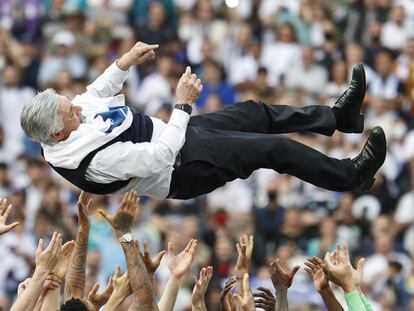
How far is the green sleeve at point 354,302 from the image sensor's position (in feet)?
24.6

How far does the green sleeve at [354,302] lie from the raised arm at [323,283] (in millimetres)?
207

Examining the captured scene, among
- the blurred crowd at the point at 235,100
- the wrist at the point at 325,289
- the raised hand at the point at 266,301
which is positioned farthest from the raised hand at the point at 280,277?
the blurred crowd at the point at 235,100

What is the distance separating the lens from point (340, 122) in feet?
29.3

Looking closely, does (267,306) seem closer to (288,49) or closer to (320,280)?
(320,280)

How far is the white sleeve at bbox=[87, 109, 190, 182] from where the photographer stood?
8.12 metres

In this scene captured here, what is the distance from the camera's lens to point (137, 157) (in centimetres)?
814

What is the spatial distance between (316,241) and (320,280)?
226 inches

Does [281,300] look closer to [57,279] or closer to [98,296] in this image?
[98,296]

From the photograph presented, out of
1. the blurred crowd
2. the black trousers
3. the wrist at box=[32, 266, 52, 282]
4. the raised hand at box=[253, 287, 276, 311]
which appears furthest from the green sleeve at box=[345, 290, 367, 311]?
the blurred crowd

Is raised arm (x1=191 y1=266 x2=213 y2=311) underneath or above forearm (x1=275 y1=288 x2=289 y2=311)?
above

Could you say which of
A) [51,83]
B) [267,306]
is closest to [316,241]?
[51,83]

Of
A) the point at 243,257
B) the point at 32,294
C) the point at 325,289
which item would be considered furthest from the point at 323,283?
the point at 32,294

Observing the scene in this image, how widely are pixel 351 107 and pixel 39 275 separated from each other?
7.91ft

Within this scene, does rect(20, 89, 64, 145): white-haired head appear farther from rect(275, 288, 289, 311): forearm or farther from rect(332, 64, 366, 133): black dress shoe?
rect(332, 64, 366, 133): black dress shoe
